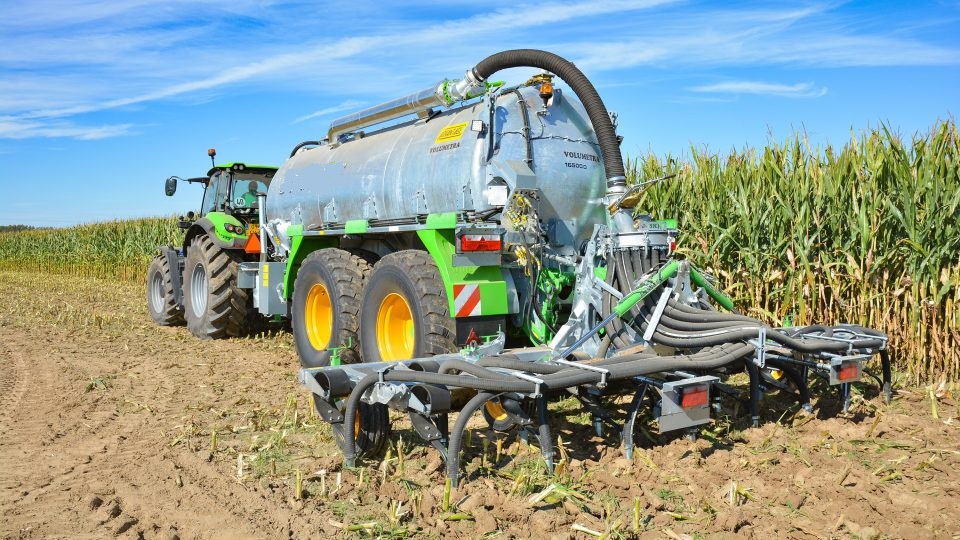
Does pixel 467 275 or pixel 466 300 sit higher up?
pixel 467 275

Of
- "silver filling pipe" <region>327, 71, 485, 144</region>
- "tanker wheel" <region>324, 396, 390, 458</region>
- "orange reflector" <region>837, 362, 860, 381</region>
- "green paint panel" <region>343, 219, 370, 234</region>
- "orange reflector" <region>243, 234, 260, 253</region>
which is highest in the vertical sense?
"silver filling pipe" <region>327, 71, 485, 144</region>

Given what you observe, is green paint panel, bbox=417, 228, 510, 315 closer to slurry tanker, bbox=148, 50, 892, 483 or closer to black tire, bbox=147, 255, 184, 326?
slurry tanker, bbox=148, 50, 892, 483

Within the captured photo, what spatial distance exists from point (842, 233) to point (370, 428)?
4714 mm

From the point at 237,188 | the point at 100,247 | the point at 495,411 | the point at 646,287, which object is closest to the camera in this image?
the point at 495,411

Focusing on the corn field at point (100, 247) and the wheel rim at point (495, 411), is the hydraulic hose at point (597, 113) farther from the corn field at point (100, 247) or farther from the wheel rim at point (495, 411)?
the corn field at point (100, 247)

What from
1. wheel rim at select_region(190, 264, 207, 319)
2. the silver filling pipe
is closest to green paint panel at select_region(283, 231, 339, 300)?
the silver filling pipe

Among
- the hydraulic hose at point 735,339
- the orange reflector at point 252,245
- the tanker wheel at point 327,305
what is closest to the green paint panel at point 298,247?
the tanker wheel at point 327,305

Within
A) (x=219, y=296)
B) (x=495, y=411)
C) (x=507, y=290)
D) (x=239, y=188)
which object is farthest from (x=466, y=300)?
(x=239, y=188)

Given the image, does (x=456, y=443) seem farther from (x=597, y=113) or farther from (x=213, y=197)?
(x=213, y=197)

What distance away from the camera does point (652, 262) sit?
5.00m

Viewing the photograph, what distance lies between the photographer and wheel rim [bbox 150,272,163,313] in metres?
11.4

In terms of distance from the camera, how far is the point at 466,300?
5.23 meters

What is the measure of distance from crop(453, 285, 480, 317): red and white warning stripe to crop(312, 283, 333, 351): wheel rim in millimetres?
2281

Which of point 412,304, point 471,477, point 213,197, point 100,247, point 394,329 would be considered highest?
point 213,197
